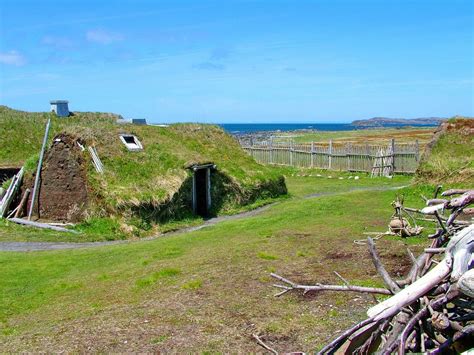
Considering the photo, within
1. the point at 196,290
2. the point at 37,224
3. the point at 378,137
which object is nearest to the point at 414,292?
the point at 196,290

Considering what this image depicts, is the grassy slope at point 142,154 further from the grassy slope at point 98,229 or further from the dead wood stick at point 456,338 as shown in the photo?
the dead wood stick at point 456,338

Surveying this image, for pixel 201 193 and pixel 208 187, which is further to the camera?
pixel 201 193

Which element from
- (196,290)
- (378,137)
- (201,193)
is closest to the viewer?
(196,290)

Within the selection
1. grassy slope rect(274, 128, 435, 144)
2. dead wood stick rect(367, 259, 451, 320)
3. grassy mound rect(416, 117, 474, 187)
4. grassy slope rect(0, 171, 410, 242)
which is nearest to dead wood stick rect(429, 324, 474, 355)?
dead wood stick rect(367, 259, 451, 320)

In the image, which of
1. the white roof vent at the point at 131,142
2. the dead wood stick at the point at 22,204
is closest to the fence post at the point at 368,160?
the white roof vent at the point at 131,142

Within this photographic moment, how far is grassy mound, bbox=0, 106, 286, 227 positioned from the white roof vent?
9.4 inches

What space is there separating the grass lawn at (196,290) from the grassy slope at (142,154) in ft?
13.7

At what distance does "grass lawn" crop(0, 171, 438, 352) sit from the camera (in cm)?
896

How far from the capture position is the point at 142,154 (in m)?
24.2

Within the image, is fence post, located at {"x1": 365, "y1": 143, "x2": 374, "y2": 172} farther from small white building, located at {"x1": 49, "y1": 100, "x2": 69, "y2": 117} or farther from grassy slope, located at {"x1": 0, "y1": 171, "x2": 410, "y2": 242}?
small white building, located at {"x1": 49, "y1": 100, "x2": 69, "y2": 117}

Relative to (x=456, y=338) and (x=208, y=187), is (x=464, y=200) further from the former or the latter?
(x=208, y=187)

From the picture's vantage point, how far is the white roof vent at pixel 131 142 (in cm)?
2445

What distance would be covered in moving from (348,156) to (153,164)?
55.4ft

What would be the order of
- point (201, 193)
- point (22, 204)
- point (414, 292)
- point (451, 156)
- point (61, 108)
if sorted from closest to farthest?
point (414, 292)
point (22, 204)
point (451, 156)
point (201, 193)
point (61, 108)
